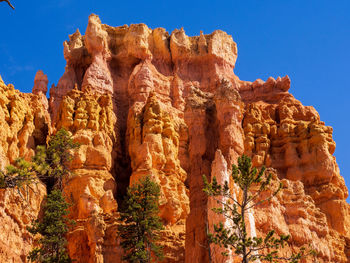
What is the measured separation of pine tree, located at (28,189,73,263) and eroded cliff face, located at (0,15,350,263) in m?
2.46

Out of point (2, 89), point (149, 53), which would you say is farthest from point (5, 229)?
point (149, 53)

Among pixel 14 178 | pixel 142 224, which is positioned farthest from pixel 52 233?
pixel 14 178

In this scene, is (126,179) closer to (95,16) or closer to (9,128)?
(9,128)

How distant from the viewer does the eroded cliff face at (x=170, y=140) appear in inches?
1288

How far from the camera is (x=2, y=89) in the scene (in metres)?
45.2

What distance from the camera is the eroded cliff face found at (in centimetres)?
3272

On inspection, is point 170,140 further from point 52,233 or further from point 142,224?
point 52,233

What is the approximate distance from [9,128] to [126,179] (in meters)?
12.8

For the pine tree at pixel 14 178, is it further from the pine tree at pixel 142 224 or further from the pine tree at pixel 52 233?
the pine tree at pixel 52 233

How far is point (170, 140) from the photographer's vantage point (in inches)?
2005

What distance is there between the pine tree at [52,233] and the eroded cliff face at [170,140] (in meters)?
2.46

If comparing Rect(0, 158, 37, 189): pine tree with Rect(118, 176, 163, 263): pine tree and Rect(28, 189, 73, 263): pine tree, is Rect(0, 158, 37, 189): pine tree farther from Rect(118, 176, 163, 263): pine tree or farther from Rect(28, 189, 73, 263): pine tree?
Rect(28, 189, 73, 263): pine tree

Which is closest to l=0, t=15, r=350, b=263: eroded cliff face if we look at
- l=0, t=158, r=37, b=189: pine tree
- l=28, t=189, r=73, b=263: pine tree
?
l=28, t=189, r=73, b=263: pine tree

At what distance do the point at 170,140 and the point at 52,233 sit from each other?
18.4 metres
